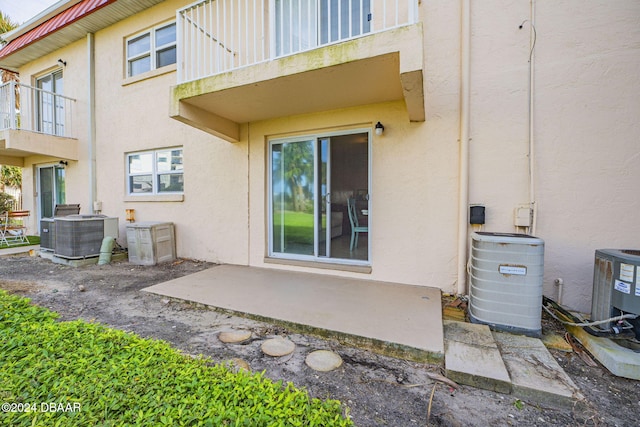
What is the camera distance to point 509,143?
11.9 ft

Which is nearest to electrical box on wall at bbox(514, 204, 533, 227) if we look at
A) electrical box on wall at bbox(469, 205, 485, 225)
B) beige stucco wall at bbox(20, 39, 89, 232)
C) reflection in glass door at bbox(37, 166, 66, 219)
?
electrical box on wall at bbox(469, 205, 485, 225)

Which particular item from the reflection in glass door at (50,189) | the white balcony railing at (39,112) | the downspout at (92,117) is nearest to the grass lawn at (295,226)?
the downspout at (92,117)

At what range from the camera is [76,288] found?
14.2ft

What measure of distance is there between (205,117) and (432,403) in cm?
479

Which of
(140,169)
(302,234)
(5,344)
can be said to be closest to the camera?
(5,344)

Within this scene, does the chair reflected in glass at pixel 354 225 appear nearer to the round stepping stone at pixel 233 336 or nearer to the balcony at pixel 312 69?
the balcony at pixel 312 69

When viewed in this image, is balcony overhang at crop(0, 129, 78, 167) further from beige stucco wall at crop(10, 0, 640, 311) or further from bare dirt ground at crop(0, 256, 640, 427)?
beige stucco wall at crop(10, 0, 640, 311)

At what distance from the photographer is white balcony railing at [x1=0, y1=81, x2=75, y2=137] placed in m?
7.35

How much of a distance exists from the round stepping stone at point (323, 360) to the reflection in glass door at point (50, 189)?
9729 millimetres

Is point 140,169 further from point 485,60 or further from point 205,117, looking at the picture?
point 485,60

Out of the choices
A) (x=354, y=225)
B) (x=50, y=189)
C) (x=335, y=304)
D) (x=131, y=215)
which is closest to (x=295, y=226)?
(x=354, y=225)

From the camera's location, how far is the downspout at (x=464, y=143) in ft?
12.3

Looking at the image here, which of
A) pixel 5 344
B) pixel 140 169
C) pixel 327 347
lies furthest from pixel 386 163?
pixel 140 169

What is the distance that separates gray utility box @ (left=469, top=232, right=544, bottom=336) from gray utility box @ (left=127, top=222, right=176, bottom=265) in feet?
19.0
